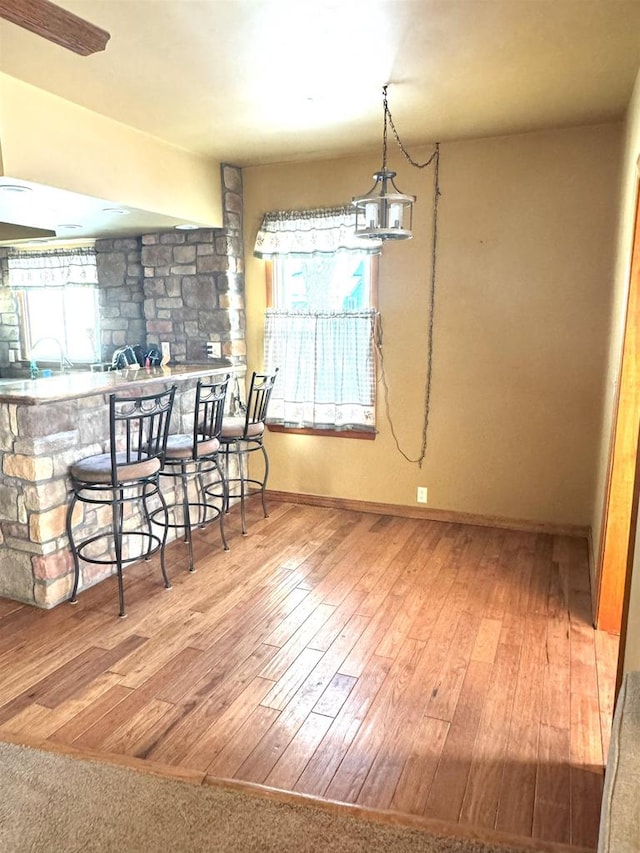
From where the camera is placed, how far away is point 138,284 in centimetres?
518

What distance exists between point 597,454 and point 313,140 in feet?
8.93

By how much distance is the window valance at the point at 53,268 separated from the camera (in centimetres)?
548

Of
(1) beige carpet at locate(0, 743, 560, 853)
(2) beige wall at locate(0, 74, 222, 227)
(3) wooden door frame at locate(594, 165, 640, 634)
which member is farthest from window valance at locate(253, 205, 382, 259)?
(1) beige carpet at locate(0, 743, 560, 853)

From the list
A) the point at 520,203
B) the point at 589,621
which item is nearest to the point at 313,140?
the point at 520,203

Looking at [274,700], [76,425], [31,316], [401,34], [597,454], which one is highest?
[401,34]

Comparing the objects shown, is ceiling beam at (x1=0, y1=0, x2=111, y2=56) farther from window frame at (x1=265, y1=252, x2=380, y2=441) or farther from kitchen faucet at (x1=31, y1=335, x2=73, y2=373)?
kitchen faucet at (x1=31, y1=335, x2=73, y2=373)

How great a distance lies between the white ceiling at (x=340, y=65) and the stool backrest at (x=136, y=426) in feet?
4.94

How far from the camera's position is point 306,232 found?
444cm

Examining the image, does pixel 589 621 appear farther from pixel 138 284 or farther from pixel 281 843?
pixel 138 284

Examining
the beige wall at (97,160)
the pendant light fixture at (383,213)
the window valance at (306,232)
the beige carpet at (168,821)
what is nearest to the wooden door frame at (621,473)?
the pendant light fixture at (383,213)

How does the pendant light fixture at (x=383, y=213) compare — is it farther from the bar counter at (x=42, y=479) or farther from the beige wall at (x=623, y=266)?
the bar counter at (x=42, y=479)

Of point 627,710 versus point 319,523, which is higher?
point 627,710

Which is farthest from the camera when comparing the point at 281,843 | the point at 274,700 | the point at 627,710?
the point at 274,700

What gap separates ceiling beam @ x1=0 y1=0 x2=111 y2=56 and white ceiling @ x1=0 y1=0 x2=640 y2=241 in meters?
0.12
